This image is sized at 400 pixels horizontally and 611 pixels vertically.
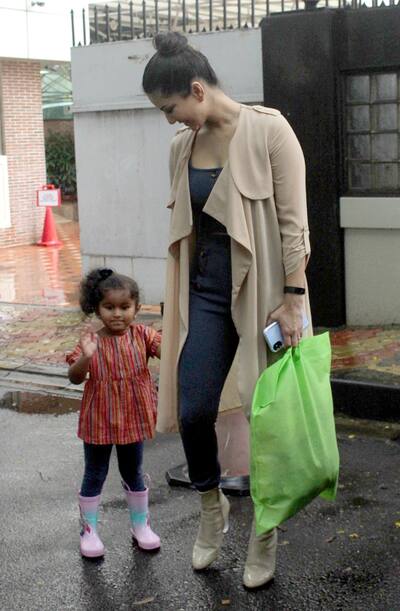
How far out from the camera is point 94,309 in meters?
4.42

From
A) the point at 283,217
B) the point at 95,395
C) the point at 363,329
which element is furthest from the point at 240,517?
the point at 363,329

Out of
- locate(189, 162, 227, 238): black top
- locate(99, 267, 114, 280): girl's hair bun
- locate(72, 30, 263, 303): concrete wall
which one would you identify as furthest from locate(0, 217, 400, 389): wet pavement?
locate(189, 162, 227, 238): black top

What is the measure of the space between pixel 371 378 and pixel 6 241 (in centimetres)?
1170

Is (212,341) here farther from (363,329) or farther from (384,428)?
(363,329)

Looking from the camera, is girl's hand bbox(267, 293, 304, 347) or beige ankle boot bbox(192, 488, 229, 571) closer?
girl's hand bbox(267, 293, 304, 347)

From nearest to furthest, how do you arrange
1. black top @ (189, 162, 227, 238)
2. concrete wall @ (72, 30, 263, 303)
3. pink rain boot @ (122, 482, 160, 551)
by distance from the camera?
black top @ (189, 162, 227, 238)
pink rain boot @ (122, 482, 160, 551)
concrete wall @ (72, 30, 263, 303)

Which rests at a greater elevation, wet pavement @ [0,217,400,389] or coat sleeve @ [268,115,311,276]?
coat sleeve @ [268,115,311,276]

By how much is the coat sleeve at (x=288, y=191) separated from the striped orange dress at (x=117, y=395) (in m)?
0.86

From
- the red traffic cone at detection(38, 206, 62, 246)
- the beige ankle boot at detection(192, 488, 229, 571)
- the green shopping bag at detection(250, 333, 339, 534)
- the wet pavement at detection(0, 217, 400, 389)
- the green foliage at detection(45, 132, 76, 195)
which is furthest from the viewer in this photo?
the green foliage at detection(45, 132, 76, 195)

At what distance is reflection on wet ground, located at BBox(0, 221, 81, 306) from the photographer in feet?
39.4

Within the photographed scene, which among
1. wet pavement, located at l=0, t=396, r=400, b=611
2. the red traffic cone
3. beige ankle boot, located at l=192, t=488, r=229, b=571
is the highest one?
the red traffic cone

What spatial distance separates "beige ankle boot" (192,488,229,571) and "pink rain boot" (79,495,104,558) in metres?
0.47

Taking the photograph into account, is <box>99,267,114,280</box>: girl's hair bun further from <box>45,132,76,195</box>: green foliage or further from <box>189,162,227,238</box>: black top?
<box>45,132,76,195</box>: green foliage

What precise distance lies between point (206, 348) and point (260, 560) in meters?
0.86
